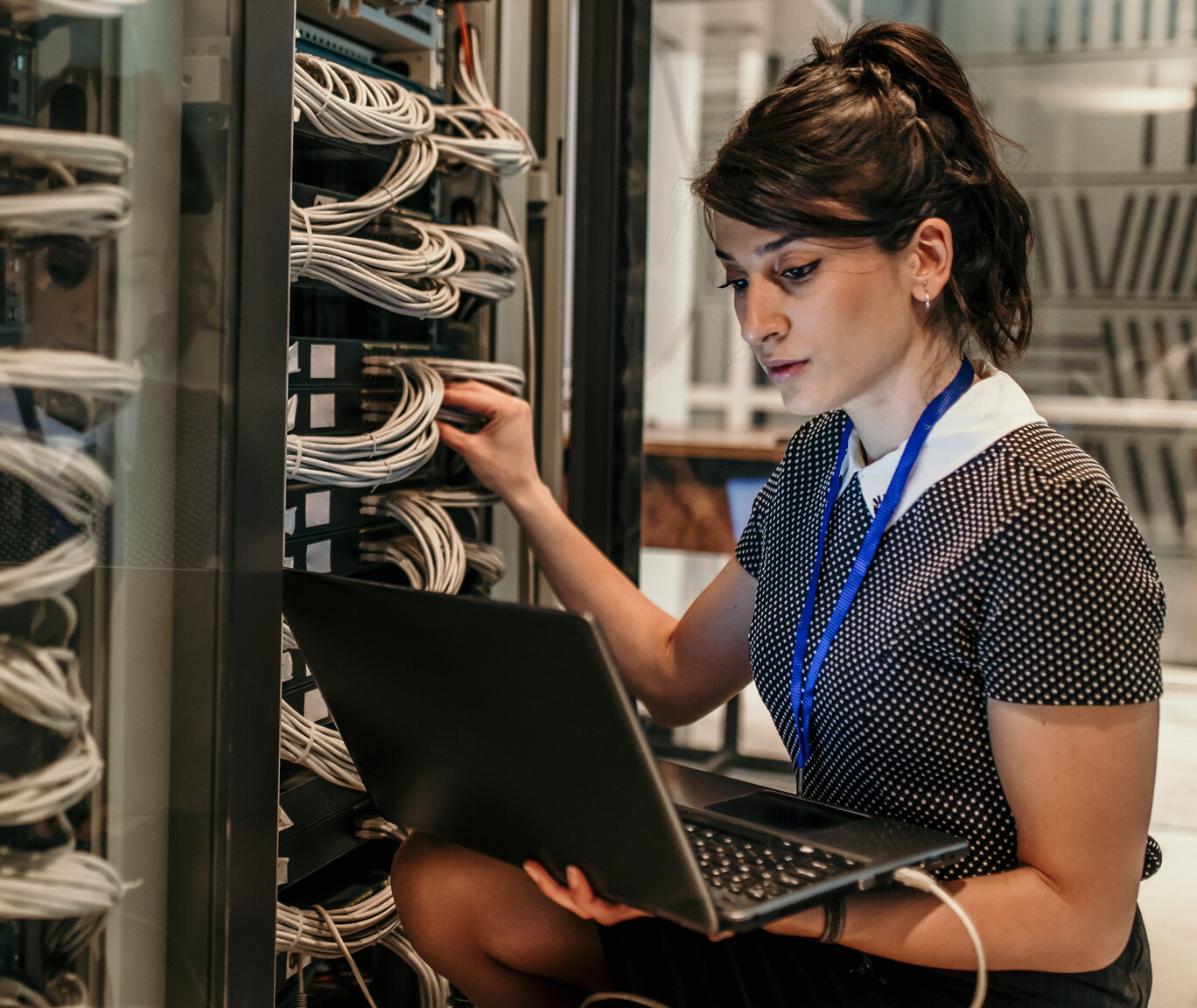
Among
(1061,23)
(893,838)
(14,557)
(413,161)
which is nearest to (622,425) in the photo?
(413,161)

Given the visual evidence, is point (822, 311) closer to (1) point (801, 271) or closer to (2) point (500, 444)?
(1) point (801, 271)

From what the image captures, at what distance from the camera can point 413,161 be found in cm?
130

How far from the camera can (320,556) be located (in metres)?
1.27

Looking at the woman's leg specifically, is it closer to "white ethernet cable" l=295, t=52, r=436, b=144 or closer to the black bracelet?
the black bracelet

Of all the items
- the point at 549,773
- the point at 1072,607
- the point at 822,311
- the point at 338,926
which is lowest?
the point at 338,926

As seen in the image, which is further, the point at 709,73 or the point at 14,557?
the point at 709,73

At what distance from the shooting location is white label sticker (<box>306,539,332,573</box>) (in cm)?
125

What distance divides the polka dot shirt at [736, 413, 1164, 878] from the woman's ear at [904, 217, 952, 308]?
151 mm

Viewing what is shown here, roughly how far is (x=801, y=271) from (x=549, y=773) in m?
0.48

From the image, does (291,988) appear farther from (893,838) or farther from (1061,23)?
(1061,23)

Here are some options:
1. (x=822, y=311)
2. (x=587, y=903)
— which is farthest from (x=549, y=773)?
(x=822, y=311)

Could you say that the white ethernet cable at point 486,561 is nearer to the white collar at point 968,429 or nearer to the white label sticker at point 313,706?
the white label sticker at point 313,706

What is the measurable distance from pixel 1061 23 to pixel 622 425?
853 mm

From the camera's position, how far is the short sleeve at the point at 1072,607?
959 millimetres
